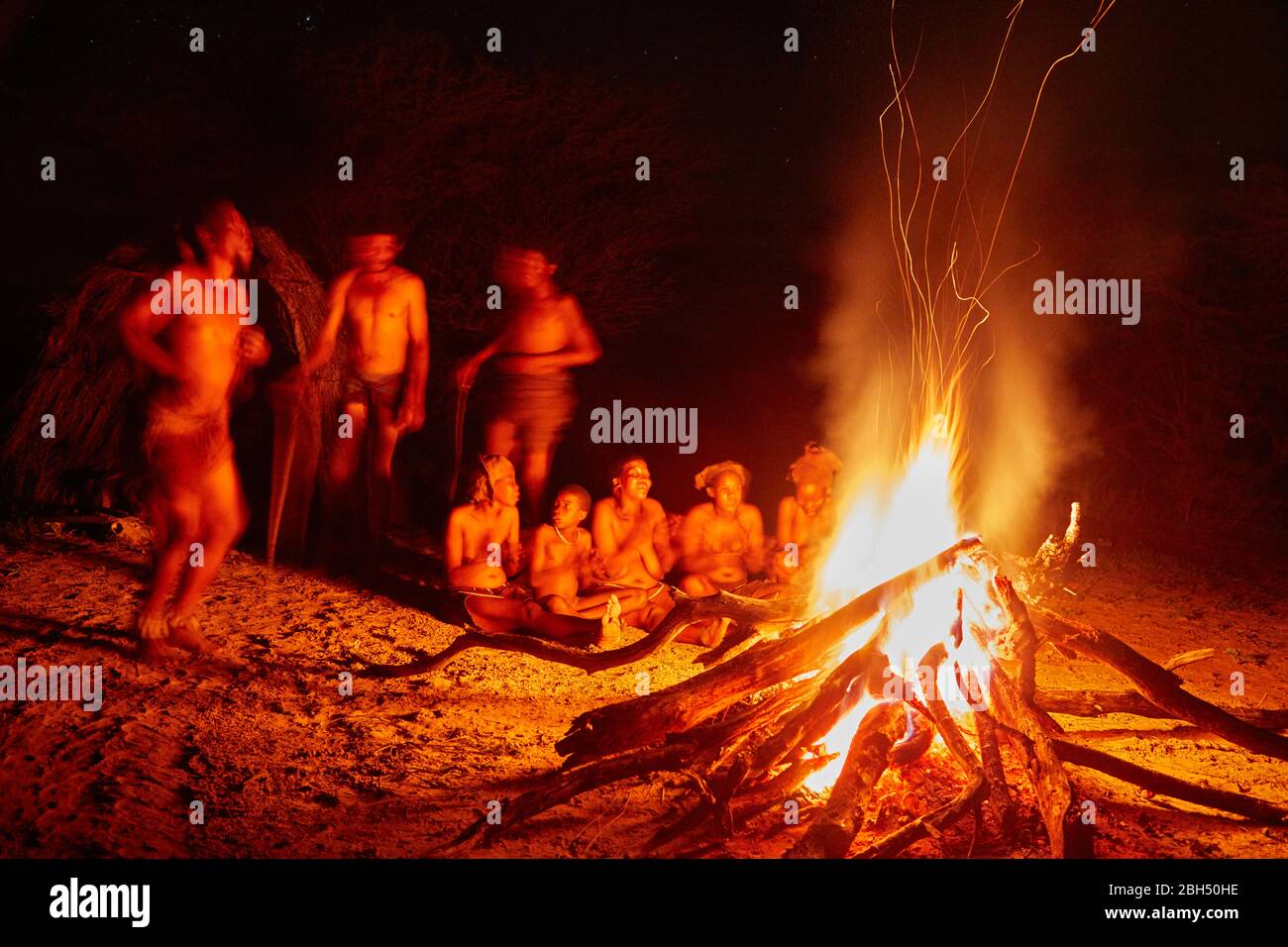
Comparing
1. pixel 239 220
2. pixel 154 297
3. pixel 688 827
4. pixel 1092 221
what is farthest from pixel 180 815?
pixel 1092 221

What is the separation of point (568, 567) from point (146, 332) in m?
2.75

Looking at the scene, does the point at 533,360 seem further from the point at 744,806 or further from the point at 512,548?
the point at 744,806

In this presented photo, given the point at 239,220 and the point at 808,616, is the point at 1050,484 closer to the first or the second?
the point at 808,616

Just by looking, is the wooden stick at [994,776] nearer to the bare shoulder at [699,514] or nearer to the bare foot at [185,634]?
the bare shoulder at [699,514]

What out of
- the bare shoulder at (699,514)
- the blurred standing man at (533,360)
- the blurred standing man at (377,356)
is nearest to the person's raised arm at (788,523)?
the bare shoulder at (699,514)

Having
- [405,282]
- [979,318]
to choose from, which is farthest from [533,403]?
[979,318]

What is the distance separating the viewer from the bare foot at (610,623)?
603 centimetres

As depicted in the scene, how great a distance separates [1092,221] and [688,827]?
10.1 m

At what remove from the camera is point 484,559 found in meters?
6.40

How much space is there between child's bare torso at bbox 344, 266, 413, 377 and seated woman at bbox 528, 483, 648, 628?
1.88 meters

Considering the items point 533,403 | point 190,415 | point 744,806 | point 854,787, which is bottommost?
point 744,806

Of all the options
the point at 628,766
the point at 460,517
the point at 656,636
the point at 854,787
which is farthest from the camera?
the point at 460,517

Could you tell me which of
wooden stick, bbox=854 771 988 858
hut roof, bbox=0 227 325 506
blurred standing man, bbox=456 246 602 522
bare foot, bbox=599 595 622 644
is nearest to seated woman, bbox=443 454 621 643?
bare foot, bbox=599 595 622 644

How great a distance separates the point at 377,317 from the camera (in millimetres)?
7246
